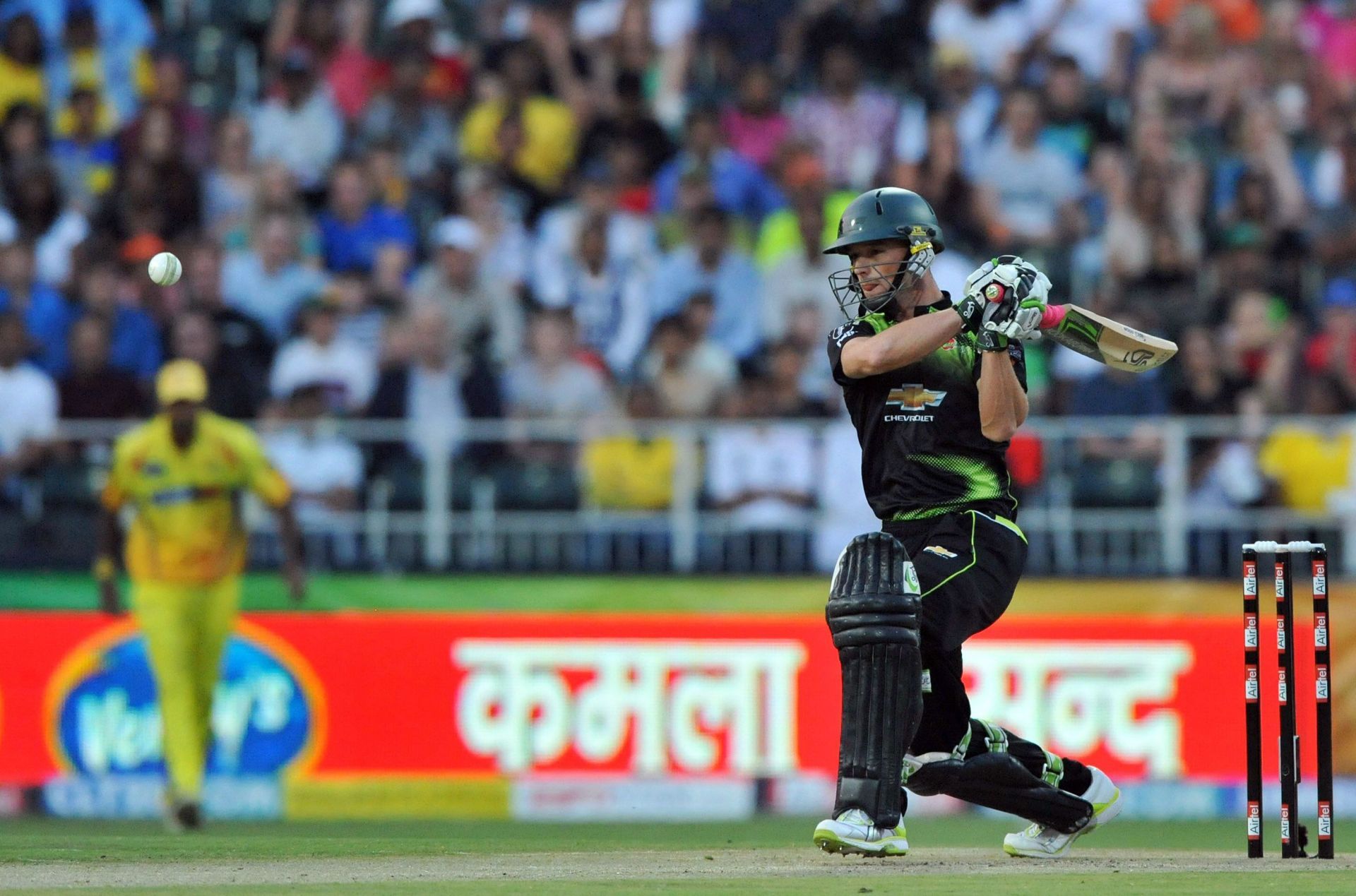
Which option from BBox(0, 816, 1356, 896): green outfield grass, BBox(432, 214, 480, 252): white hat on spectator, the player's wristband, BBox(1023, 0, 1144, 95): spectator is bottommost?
BBox(0, 816, 1356, 896): green outfield grass

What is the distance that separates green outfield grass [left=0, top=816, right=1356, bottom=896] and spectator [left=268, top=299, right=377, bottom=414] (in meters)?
4.63

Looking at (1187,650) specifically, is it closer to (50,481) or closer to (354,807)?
(354,807)

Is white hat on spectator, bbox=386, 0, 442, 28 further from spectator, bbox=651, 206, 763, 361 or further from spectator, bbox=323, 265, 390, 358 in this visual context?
spectator, bbox=651, 206, 763, 361

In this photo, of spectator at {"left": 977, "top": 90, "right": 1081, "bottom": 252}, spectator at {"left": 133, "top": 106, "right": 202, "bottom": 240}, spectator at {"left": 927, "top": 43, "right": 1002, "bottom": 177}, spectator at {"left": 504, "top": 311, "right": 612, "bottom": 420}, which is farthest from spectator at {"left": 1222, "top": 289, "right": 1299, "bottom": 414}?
spectator at {"left": 133, "top": 106, "right": 202, "bottom": 240}

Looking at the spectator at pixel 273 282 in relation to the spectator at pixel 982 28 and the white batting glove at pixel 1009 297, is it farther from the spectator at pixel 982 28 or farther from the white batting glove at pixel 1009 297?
the white batting glove at pixel 1009 297

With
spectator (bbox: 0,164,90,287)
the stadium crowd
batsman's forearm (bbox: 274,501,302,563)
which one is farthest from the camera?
spectator (bbox: 0,164,90,287)

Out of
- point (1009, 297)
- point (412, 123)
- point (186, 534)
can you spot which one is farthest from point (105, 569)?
point (1009, 297)

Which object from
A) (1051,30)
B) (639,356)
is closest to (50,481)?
(639,356)

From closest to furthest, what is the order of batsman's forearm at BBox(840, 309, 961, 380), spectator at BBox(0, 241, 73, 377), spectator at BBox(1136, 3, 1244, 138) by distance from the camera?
batsman's forearm at BBox(840, 309, 961, 380) → spectator at BBox(0, 241, 73, 377) → spectator at BBox(1136, 3, 1244, 138)

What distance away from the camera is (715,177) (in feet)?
48.2

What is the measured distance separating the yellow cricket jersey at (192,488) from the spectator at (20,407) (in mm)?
1407

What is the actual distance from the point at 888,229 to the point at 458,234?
7.35 metres

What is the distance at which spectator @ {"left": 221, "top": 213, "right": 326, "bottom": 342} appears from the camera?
14.1 metres

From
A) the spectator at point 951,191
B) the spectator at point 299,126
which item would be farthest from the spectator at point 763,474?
the spectator at point 299,126
